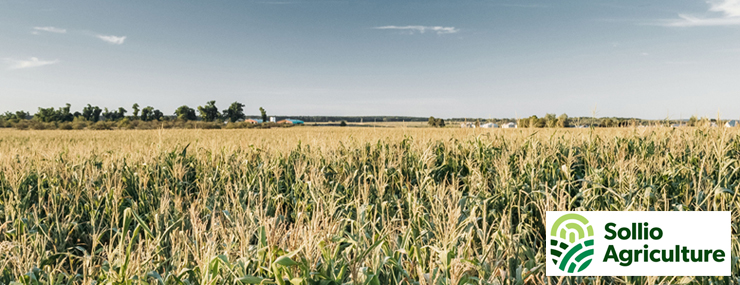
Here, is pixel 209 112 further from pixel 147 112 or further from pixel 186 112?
pixel 147 112

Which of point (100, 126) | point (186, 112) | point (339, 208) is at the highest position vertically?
point (186, 112)

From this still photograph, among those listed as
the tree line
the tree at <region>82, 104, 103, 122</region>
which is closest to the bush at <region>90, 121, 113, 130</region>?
the tree line

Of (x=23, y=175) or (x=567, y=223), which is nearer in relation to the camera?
(x=567, y=223)

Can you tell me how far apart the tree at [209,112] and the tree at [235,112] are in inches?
130

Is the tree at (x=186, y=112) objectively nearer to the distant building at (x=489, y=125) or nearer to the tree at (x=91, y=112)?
the tree at (x=91, y=112)

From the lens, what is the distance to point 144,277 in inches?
68.4

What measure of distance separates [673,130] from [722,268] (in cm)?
724

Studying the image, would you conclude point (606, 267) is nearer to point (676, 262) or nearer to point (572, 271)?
point (572, 271)

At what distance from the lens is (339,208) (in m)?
3.96

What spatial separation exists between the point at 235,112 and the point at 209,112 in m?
8.41

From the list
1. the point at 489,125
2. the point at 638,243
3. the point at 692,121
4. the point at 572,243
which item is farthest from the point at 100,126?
the point at 692,121

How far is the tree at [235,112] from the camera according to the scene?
106 metres

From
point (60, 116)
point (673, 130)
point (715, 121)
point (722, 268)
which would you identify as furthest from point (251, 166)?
point (60, 116)

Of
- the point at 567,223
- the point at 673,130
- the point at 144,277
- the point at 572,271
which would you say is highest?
the point at 673,130
